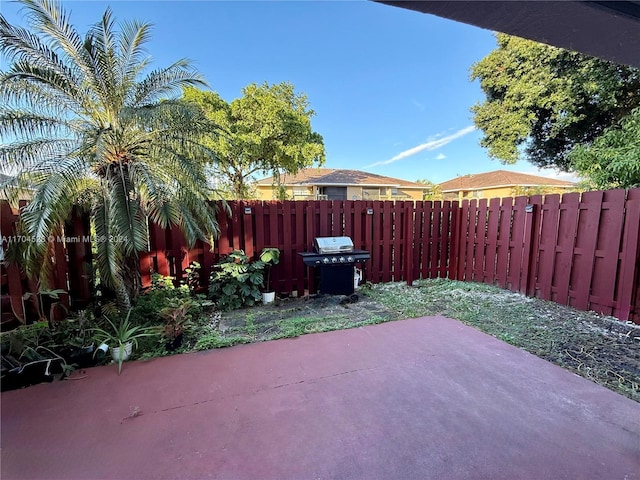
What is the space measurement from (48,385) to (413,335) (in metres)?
3.93

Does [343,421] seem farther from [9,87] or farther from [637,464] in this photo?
[9,87]

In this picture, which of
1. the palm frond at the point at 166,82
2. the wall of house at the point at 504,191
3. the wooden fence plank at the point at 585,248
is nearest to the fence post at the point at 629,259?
the wooden fence plank at the point at 585,248

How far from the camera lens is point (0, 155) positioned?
10.2 feet

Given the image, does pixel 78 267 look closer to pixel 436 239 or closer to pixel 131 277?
pixel 131 277

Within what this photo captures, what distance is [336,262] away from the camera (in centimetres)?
503

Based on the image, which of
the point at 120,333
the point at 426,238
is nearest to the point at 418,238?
the point at 426,238

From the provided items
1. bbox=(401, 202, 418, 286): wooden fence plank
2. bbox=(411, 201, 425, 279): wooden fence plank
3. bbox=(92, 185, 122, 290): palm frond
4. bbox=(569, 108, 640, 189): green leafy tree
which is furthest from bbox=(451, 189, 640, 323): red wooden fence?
bbox=(92, 185, 122, 290): palm frond

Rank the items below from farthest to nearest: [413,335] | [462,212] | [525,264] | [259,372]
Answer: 1. [462,212]
2. [525,264]
3. [413,335]
4. [259,372]

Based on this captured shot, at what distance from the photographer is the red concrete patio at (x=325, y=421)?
5.96 feet

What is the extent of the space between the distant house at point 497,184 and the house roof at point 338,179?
9.81 ft

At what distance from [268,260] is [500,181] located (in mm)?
20939

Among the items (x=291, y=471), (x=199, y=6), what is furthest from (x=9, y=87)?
(x=291, y=471)

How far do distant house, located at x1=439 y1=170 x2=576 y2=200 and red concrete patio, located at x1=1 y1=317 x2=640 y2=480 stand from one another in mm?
17358

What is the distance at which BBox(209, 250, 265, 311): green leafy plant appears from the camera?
187 inches
